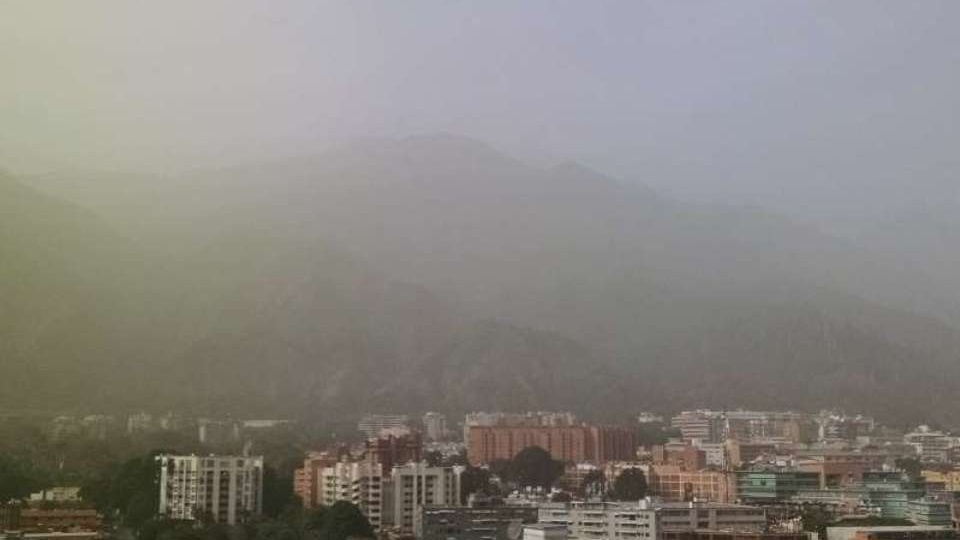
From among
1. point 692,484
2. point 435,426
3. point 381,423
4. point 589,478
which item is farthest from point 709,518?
point 435,426

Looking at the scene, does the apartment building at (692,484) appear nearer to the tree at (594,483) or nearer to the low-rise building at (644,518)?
the tree at (594,483)

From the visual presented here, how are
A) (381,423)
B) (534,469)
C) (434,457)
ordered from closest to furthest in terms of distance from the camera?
1. (534,469)
2. (434,457)
3. (381,423)

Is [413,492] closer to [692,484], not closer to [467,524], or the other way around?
[467,524]

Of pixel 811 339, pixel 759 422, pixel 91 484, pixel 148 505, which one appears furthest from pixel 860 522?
pixel 811 339

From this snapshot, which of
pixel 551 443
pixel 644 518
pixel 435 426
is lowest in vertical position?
pixel 644 518

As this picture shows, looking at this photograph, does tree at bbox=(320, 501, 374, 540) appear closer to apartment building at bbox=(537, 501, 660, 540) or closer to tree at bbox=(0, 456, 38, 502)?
apartment building at bbox=(537, 501, 660, 540)

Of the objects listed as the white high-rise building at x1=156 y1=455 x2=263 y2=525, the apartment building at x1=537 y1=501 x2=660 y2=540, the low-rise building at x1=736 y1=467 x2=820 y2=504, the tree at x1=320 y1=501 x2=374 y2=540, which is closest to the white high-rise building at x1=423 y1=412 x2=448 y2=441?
the low-rise building at x1=736 y1=467 x2=820 y2=504
